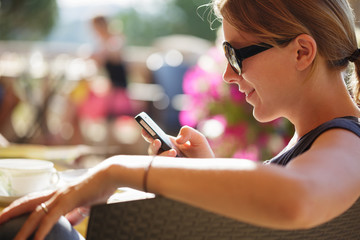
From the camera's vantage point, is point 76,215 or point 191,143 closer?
point 76,215

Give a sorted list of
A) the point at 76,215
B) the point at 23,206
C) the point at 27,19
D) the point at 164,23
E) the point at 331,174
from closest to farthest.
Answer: the point at 331,174, the point at 23,206, the point at 76,215, the point at 27,19, the point at 164,23

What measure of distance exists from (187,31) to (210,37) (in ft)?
1.97

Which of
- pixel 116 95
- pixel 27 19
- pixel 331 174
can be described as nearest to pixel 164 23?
pixel 27 19

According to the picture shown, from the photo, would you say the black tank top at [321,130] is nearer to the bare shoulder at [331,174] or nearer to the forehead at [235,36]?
the bare shoulder at [331,174]

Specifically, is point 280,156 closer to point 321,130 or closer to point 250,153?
point 321,130

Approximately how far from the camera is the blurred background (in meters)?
2.58

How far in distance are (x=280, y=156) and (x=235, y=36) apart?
339 millimetres

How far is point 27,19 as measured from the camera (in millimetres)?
10773

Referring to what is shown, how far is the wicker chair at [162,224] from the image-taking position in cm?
76

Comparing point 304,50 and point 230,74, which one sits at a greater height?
point 304,50

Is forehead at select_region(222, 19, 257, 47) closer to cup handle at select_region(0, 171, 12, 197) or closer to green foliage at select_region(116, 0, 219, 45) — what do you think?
cup handle at select_region(0, 171, 12, 197)

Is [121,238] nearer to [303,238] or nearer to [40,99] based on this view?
[303,238]

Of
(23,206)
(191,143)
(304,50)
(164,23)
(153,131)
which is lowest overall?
(164,23)

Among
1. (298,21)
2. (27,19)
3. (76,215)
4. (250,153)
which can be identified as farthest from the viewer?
(27,19)
